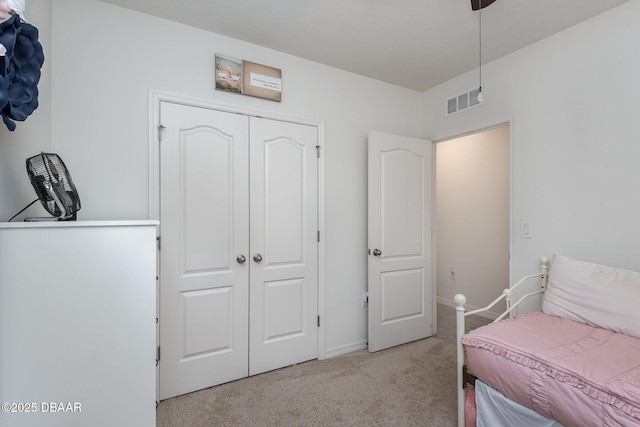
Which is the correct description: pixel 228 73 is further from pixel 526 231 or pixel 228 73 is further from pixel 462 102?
pixel 526 231

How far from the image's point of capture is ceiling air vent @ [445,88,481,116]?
279 cm

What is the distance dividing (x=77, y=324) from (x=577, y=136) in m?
3.09

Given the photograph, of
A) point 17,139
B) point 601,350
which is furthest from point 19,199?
point 601,350

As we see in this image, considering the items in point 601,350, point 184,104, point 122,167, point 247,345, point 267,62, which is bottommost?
point 247,345

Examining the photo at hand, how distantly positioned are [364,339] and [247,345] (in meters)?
1.17

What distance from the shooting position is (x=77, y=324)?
1.12m

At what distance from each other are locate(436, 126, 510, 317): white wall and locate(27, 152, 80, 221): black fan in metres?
3.52

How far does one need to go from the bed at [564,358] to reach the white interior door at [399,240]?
106 centimetres

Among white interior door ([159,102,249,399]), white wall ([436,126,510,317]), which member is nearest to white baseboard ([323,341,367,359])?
white interior door ([159,102,249,399])

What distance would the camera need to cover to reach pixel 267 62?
2.48 m

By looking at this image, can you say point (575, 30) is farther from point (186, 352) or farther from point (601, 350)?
point (186, 352)

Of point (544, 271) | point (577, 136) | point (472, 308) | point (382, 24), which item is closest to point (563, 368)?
point (544, 271)

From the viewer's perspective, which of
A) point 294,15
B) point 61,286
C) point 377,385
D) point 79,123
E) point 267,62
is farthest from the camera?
point 267,62

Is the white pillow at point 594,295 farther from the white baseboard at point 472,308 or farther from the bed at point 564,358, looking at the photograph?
the white baseboard at point 472,308
